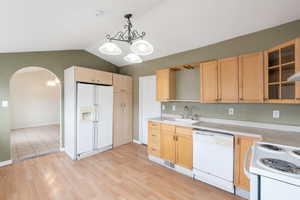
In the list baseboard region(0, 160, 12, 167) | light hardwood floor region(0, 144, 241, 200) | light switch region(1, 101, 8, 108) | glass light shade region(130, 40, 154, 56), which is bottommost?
light hardwood floor region(0, 144, 241, 200)

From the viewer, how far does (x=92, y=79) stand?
3520 millimetres

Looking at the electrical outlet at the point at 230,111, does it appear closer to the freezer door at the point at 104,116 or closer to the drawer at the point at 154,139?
the drawer at the point at 154,139

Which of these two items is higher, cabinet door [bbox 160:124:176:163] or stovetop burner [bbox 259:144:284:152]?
stovetop burner [bbox 259:144:284:152]

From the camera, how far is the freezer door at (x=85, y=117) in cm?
327

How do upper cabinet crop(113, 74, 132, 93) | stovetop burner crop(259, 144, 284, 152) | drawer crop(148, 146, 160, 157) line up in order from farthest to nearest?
1. upper cabinet crop(113, 74, 132, 93)
2. drawer crop(148, 146, 160, 157)
3. stovetop burner crop(259, 144, 284, 152)

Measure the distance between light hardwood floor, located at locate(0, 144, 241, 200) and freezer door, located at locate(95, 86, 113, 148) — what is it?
0.56m

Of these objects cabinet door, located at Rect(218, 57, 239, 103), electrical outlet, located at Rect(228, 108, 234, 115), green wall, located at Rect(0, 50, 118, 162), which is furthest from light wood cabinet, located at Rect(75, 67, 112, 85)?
electrical outlet, located at Rect(228, 108, 234, 115)

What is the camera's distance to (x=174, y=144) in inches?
111

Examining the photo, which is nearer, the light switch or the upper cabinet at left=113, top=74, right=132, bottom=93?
the light switch

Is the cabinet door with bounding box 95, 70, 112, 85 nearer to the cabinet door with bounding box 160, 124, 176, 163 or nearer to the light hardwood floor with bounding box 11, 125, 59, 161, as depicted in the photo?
the cabinet door with bounding box 160, 124, 176, 163

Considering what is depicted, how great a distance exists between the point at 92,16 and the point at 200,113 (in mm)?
2717

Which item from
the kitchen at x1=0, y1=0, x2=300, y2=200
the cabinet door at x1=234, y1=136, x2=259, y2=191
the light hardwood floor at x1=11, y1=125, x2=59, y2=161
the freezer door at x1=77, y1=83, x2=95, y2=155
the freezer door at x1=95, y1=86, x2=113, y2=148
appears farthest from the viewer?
the freezer door at x1=95, y1=86, x2=113, y2=148

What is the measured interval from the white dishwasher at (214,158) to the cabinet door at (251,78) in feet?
2.37

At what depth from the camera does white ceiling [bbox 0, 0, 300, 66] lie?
71.3 inches
